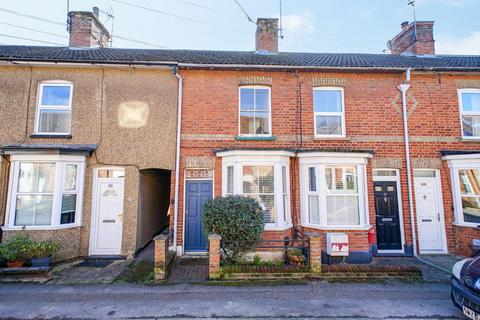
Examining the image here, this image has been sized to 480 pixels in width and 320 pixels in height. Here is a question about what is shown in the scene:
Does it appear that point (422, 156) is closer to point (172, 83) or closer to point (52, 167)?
point (172, 83)

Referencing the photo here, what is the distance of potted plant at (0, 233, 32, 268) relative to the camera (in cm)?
603

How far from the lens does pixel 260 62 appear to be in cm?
838

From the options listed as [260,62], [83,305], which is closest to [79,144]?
[83,305]

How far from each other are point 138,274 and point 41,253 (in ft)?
8.42

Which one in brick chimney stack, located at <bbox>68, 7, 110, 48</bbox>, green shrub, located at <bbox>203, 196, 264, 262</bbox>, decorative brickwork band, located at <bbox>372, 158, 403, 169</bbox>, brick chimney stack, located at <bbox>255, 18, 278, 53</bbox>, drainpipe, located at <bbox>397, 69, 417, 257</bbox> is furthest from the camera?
brick chimney stack, located at <bbox>255, 18, 278, 53</bbox>

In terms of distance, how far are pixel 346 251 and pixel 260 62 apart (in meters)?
6.55

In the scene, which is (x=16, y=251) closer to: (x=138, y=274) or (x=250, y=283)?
(x=138, y=274)

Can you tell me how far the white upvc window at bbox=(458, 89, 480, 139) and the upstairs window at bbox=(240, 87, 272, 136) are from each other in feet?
22.1

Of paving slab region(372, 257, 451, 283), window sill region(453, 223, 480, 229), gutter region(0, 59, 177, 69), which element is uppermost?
gutter region(0, 59, 177, 69)

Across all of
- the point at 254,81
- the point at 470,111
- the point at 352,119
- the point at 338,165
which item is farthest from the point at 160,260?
the point at 470,111

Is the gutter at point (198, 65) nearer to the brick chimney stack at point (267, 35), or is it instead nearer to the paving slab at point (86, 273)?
the brick chimney stack at point (267, 35)

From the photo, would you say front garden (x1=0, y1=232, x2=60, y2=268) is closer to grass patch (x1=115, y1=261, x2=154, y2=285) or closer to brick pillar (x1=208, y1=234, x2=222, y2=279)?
grass patch (x1=115, y1=261, x2=154, y2=285)

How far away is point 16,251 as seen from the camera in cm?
606

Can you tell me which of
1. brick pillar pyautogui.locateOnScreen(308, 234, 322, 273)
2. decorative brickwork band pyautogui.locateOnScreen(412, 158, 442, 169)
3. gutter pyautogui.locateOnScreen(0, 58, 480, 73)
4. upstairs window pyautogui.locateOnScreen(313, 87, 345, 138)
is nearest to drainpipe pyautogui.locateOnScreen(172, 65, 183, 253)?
gutter pyautogui.locateOnScreen(0, 58, 480, 73)
